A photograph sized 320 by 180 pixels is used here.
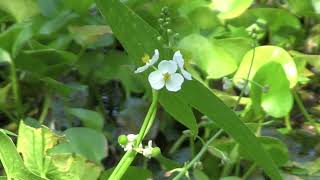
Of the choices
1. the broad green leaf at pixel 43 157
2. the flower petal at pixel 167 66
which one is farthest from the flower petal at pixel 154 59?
the broad green leaf at pixel 43 157

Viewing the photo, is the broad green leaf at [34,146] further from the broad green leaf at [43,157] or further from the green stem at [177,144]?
the green stem at [177,144]

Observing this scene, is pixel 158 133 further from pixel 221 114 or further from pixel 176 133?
pixel 221 114

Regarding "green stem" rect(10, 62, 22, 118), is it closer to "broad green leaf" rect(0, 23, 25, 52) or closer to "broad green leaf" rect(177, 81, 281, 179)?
"broad green leaf" rect(0, 23, 25, 52)

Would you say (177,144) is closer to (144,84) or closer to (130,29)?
(144,84)

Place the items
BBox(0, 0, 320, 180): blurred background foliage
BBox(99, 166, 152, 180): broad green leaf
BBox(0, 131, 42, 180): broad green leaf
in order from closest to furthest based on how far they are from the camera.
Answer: BBox(0, 131, 42, 180): broad green leaf, BBox(99, 166, 152, 180): broad green leaf, BBox(0, 0, 320, 180): blurred background foliage

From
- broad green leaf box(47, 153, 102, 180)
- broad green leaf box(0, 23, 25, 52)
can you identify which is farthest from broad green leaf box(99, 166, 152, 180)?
broad green leaf box(0, 23, 25, 52)
